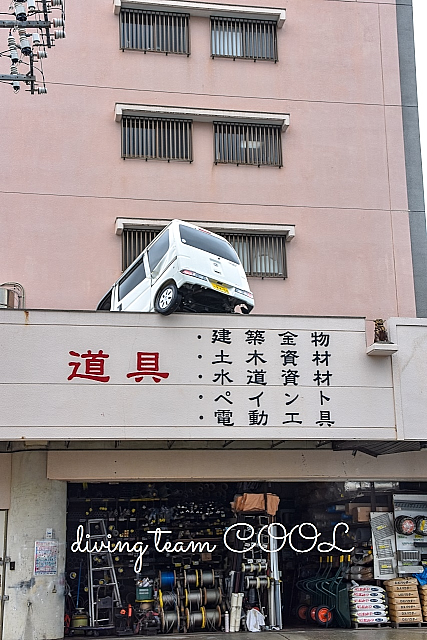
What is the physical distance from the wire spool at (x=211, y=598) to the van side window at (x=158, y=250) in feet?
23.2

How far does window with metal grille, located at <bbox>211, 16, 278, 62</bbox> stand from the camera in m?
20.3

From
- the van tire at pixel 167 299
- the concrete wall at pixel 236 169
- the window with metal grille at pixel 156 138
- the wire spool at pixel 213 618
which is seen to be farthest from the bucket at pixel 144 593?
the window with metal grille at pixel 156 138

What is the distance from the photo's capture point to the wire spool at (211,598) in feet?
57.2

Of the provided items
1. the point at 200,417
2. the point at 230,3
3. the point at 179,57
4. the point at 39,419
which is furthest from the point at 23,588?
the point at 230,3

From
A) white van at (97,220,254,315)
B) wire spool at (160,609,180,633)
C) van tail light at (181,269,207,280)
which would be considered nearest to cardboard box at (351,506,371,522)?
wire spool at (160,609,180,633)

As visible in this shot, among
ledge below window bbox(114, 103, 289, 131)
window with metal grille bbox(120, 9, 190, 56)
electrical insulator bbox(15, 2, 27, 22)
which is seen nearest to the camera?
electrical insulator bbox(15, 2, 27, 22)

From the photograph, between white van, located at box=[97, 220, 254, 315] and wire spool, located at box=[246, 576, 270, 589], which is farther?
wire spool, located at box=[246, 576, 270, 589]

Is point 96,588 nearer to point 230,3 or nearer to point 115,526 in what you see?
point 115,526

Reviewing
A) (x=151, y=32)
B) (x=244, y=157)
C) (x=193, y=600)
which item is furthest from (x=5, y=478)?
(x=151, y=32)

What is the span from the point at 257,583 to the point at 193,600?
142 cm

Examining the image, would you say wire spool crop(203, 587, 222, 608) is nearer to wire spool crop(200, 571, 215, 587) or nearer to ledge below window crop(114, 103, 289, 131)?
wire spool crop(200, 571, 215, 587)

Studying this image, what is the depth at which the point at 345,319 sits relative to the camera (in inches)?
624

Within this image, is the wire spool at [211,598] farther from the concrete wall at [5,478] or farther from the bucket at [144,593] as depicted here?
the concrete wall at [5,478]

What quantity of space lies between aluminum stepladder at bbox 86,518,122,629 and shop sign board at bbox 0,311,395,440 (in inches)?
167
